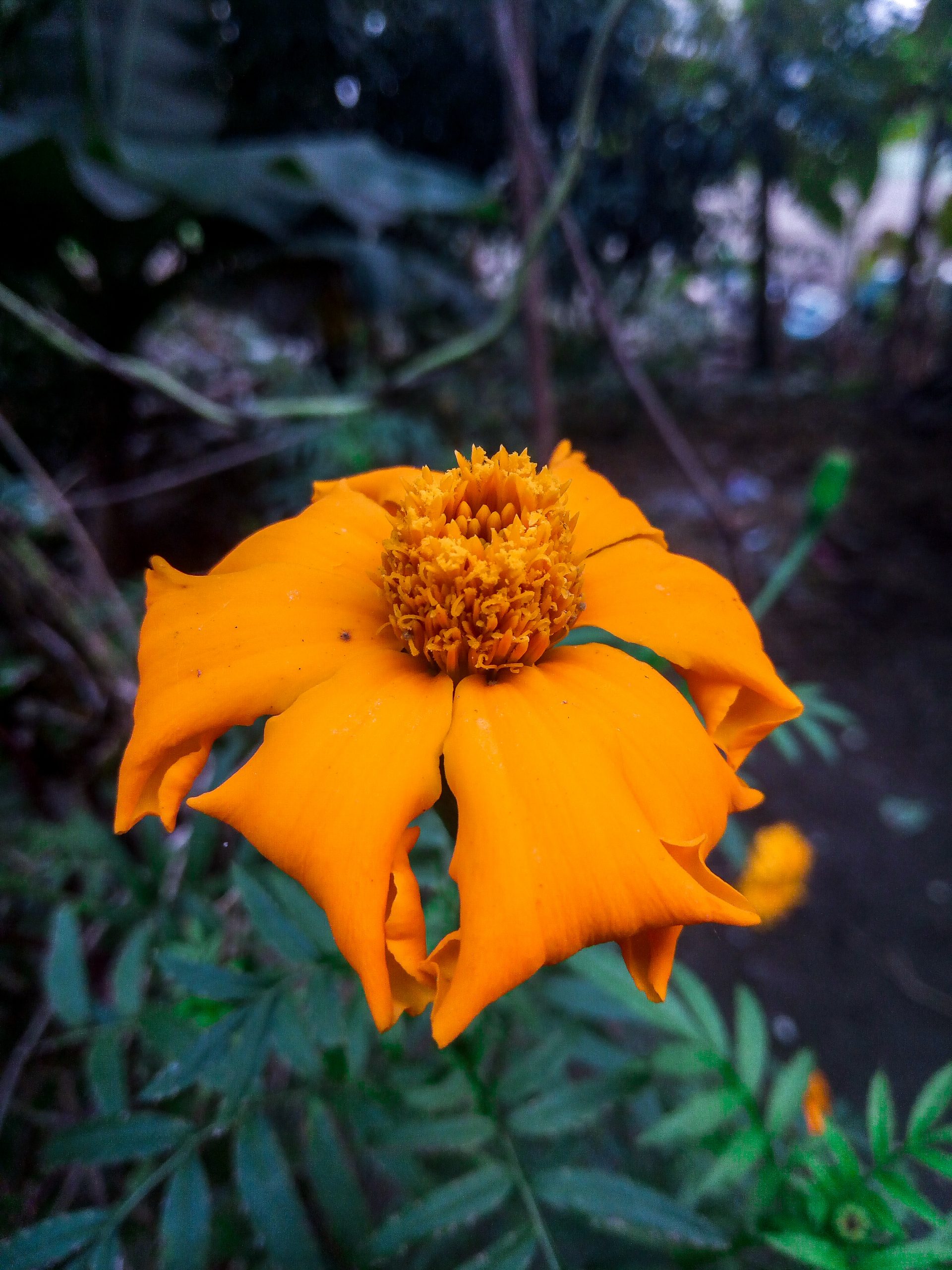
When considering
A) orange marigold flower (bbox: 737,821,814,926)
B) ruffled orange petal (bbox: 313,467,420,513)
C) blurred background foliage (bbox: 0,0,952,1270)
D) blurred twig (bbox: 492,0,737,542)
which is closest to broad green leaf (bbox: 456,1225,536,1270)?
blurred background foliage (bbox: 0,0,952,1270)

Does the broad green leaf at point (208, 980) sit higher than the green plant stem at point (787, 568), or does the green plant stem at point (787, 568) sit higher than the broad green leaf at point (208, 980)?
the green plant stem at point (787, 568)

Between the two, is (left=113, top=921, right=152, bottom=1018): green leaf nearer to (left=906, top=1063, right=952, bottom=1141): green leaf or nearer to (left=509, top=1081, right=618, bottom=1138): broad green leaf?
(left=509, top=1081, right=618, bottom=1138): broad green leaf

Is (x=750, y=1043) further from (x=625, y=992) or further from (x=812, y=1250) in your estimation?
(x=812, y=1250)

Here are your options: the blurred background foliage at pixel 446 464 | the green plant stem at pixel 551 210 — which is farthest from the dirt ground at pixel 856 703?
the green plant stem at pixel 551 210

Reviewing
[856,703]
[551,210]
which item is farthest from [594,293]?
[856,703]

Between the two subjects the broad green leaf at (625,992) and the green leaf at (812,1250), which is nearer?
the green leaf at (812,1250)

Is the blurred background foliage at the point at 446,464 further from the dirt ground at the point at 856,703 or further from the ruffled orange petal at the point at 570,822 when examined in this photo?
the ruffled orange petal at the point at 570,822
